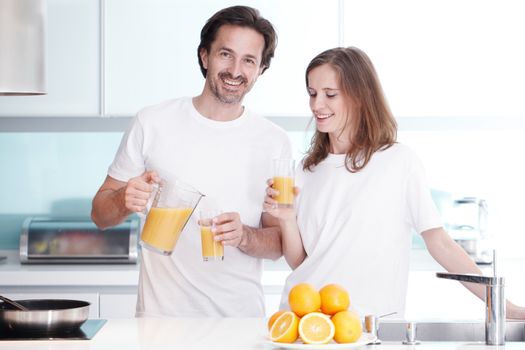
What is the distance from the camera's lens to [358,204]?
264 cm

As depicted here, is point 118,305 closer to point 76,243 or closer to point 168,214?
point 76,243

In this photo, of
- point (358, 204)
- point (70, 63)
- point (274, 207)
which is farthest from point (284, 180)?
point (70, 63)

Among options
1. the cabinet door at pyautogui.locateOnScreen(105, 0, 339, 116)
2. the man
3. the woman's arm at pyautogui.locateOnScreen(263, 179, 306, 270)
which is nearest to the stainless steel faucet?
the woman's arm at pyautogui.locateOnScreen(263, 179, 306, 270)

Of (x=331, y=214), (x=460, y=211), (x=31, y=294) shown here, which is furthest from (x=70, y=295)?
(x=460, y=211)

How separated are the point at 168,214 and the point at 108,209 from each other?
0.59 m

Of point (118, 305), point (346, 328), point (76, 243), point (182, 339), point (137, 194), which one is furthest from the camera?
point (76, 243)

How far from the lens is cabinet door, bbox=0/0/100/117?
4.14m

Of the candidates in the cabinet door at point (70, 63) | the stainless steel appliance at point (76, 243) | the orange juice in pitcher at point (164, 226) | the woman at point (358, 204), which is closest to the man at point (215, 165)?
the woman at point (358, 204)

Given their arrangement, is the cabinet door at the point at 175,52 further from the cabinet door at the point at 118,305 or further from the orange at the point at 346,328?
the orange at the point at 346,328

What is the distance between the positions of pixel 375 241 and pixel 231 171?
0.55 m

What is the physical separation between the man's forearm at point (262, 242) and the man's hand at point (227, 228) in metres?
0.16

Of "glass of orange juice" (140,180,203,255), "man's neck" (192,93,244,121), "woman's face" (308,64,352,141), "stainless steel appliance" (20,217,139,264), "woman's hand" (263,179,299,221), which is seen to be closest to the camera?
"glass of orange juice" (140,180,203,255)

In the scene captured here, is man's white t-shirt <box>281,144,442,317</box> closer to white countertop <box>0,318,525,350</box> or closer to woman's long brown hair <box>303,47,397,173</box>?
woman's long brown hair <box>303,47,397,173</box>

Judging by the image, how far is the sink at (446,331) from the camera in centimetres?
219
